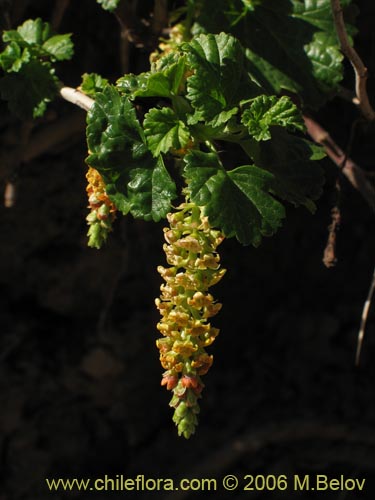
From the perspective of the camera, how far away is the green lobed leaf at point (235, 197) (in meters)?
1.08

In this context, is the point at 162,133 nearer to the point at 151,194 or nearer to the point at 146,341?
the point at 151,194

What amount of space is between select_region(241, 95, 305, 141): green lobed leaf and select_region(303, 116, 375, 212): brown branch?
1.40ft

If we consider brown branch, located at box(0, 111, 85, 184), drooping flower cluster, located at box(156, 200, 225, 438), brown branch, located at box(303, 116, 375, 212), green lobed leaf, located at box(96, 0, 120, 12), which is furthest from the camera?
brown branch, located at box(0, 111, 85, 184)

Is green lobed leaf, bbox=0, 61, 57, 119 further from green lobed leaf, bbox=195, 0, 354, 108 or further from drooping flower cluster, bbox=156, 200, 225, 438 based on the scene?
drooping flower cluster, bbox=156, 200, 225, 438

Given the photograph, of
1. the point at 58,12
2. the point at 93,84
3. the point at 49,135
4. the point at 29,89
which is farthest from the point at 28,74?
the point at 49,135

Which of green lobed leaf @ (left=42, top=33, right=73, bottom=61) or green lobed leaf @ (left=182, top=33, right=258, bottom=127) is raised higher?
green lobed leaf @ (left=42, top=33, right=73, bottom=61)

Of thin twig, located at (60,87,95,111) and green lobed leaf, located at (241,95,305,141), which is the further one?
thin twig, located at (60,87,95,111)

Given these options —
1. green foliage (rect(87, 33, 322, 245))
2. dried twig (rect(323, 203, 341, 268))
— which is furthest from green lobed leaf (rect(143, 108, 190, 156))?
dried twig (rect(323, 203, 341, 268))

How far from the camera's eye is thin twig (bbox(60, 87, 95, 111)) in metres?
1.30

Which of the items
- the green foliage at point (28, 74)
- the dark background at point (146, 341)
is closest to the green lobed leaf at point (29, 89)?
the green foliage at point (28, 74)

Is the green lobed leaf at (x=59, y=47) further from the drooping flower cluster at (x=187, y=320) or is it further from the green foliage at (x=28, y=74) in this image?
the drooping flower cluster at (x=187, y=320)

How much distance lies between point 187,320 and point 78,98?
0.51 metres

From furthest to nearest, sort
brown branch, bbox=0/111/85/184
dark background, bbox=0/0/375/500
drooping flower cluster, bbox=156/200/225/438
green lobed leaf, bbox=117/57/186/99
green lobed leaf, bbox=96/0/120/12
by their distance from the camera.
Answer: dark background, bbox=0/0/375/500 → brown branch, bbox=0/111/85/184 → green lobed leaf, bbox=96/0/120/12 → green lobed leaf, bbox=117/57/186/99 → drooping flower cluster, bbox=156/200/225/438

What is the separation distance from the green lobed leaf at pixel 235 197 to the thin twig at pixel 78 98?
287mm
